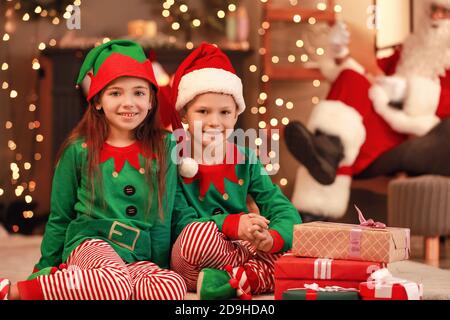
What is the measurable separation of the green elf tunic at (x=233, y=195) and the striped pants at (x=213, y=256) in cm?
6

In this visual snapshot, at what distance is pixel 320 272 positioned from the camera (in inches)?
58.6

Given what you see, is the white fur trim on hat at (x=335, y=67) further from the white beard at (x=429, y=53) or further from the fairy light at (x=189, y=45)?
the fairy light at (x=189, y=45)

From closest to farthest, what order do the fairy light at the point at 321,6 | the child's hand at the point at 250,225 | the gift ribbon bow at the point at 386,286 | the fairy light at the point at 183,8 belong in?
1. the gift ribbon bow at the point at 386,286
2. the child's hand at the point at 250,225
3. the fairy light at the point at 321,6
4. the fairy light at the point at 183,8

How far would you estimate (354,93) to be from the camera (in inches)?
115

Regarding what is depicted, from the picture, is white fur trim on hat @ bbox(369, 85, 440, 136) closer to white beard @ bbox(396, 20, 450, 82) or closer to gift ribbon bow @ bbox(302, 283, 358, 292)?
white beard @ bbox(396, 20, 450, 82)

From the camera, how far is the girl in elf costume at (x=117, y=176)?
1.62 m

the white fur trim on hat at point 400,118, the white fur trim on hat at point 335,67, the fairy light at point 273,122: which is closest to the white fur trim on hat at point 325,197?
the white fur trim on hat at point 400,118

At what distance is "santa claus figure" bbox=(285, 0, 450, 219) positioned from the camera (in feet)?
9.25

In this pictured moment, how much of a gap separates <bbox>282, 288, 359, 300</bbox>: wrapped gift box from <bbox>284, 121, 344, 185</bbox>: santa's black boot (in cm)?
143

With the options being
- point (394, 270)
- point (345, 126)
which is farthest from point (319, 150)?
point (394, 270)

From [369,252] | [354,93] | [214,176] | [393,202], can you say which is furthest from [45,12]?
[369,252]

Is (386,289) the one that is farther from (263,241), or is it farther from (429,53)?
(429,53)

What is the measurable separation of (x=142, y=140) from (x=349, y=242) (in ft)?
1.60

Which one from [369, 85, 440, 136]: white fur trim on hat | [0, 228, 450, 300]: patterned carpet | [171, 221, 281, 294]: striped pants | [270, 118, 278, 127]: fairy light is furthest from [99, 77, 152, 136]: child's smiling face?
[270, 118, 278, 127]: fairy light
